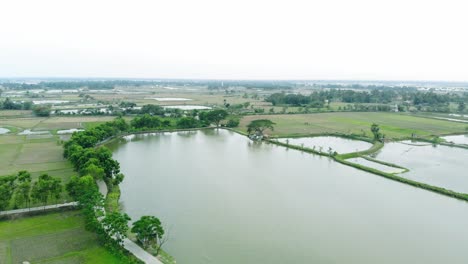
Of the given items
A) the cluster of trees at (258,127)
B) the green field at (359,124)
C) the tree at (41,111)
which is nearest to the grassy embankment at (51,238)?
the cluster of trees at (258,127)

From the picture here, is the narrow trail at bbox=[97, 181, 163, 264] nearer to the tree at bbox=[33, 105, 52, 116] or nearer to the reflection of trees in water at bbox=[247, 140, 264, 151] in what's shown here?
the reflection of trees in water at bbox=[247, 140, 264, 151]

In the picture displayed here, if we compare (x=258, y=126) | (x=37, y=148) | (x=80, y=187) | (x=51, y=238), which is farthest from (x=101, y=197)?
(x=258, y=126)

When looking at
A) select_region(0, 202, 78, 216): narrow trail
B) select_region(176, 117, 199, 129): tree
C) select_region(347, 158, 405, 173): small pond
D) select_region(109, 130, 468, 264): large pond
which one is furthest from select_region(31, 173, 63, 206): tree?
select_region(176, 117, 199, 129): tree

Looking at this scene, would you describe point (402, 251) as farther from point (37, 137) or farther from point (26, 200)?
point (37, 137)

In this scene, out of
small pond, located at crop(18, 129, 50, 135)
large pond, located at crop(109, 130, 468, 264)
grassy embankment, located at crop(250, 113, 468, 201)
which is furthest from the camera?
small pond, located at crop(18, 129, 50, 135)

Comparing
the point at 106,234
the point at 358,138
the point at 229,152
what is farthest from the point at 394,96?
the point at 106,234

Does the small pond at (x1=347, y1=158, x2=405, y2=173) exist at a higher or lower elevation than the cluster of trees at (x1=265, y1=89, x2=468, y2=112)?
lower
